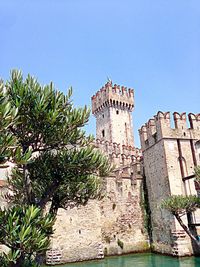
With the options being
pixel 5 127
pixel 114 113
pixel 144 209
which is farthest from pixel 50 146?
pixel 114 113

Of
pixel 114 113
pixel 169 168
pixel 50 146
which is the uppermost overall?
pixel 114 113

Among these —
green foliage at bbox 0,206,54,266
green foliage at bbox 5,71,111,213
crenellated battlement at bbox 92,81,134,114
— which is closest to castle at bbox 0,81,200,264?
green foliage at bbox 5,71,111,213

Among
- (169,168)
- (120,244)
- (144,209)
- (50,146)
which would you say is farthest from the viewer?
(144,209)

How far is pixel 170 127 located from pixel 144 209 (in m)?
6.69

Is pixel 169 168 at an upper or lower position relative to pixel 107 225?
upper

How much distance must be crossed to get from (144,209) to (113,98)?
27.7m

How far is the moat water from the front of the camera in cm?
1517

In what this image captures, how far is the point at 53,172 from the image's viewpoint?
9.49 m

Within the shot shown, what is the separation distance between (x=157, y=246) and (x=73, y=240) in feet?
19.0

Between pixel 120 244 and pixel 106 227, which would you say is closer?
pixel 120 244

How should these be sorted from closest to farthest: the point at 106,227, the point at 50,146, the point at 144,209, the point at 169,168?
the point at 50,146 < the point at 169,168 < the point at 106,227 < the point at 144,209

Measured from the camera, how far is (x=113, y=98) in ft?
152

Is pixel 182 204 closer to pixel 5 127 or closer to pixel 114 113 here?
pixel 5 127

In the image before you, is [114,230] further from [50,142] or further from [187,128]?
[50,142]
